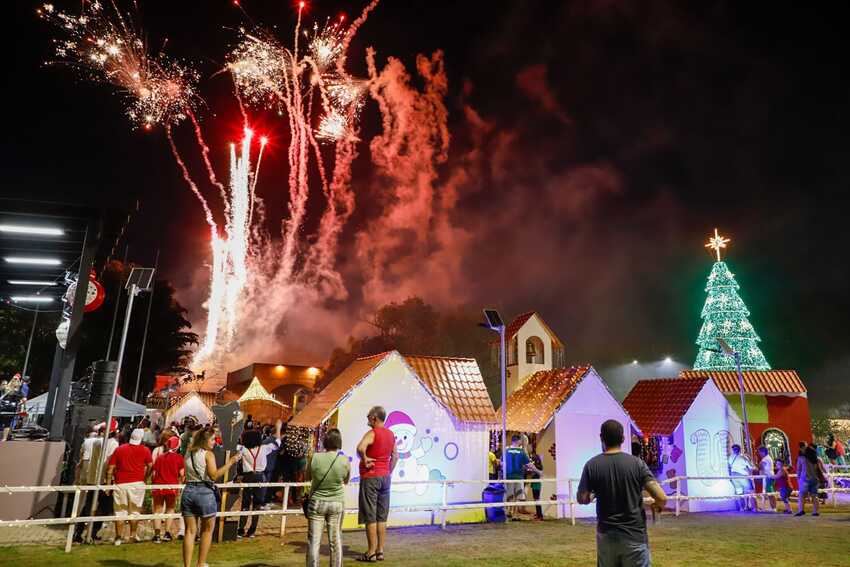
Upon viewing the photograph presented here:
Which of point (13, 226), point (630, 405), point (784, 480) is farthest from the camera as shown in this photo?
point (630, 405)

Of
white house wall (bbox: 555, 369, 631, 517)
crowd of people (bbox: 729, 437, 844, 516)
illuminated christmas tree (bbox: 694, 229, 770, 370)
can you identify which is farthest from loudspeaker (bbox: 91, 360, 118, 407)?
illuminated christmas tree (bbox: 694, 229, 770, 370)

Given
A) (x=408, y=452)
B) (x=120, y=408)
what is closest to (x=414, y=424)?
(x=408, y=452)

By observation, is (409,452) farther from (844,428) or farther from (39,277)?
(844,428)

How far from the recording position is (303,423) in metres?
13.9

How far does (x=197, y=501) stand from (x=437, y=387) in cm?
869

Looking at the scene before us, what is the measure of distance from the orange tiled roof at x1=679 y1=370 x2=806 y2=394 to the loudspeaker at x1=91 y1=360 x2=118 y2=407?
85.6 ft

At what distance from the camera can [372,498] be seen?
8.57m

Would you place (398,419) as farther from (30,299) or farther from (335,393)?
(30,299)

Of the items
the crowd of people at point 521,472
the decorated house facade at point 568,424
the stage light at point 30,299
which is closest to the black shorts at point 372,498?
the crowd of people at point 521,472

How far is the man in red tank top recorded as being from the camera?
337 inches

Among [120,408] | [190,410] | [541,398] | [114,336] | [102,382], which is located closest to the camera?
[102,382]

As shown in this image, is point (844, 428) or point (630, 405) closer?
point (630, 405)

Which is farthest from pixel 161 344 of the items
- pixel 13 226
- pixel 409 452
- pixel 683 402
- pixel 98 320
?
pixel 683 402

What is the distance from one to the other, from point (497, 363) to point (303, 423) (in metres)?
25.5
